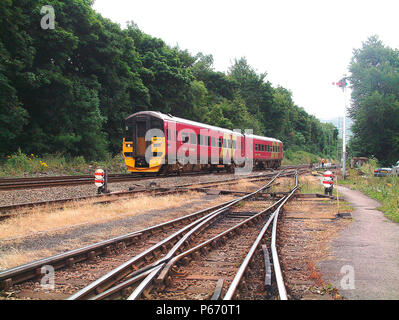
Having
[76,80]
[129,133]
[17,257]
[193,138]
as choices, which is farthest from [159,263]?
[76,80]

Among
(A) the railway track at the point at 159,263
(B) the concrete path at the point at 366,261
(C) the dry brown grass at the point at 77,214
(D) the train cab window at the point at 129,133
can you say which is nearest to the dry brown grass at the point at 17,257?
(C) the dry brown grass at the point at 77,214

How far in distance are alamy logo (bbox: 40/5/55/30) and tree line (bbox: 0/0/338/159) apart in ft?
1.03

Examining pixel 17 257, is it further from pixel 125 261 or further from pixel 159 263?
pixel 159 263

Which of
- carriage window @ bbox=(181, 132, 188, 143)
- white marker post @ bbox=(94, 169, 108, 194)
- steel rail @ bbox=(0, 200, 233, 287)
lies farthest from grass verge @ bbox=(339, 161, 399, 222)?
carriage window @ bbox=(181, 132, 188, 143)

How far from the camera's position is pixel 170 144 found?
704 inches

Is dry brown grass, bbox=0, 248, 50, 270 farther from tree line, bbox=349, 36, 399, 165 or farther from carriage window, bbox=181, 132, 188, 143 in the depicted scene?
tree line, bbox=349, 36, 399, 165

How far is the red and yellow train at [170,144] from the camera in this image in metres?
17.5

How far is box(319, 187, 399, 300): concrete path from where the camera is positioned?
399 cm

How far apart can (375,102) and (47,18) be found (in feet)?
98.4

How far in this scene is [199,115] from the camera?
128 feet

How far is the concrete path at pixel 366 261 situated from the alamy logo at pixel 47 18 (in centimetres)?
1951
